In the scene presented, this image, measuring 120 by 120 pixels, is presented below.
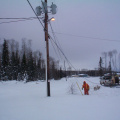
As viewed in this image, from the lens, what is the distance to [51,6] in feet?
36.0

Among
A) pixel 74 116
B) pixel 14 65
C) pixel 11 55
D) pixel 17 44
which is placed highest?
pixel 17 44

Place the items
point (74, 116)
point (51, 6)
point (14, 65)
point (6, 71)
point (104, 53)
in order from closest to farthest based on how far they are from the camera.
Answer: point (74, 116) < point (51, 6) < point (6, 71) < point (14, 65) < point (104, 53)

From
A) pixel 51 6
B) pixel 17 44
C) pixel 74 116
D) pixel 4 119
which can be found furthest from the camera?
pixel 17 44

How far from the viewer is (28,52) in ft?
162

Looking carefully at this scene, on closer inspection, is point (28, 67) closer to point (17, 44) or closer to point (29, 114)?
point (17, 44)

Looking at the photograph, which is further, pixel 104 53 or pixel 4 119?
pixel 104 53

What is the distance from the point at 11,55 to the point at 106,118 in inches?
1762

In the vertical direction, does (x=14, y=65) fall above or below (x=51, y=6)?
below

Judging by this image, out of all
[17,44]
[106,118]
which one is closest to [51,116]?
[106,118]

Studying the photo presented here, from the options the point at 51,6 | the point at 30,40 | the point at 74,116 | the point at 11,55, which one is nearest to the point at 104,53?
the point at 30,40

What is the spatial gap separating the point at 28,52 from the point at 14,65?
924 centimetres

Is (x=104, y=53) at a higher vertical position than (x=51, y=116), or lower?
higher

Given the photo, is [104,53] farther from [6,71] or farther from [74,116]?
[74,116]

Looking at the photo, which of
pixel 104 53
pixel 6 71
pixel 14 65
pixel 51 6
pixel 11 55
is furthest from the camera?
pixel 104 53
